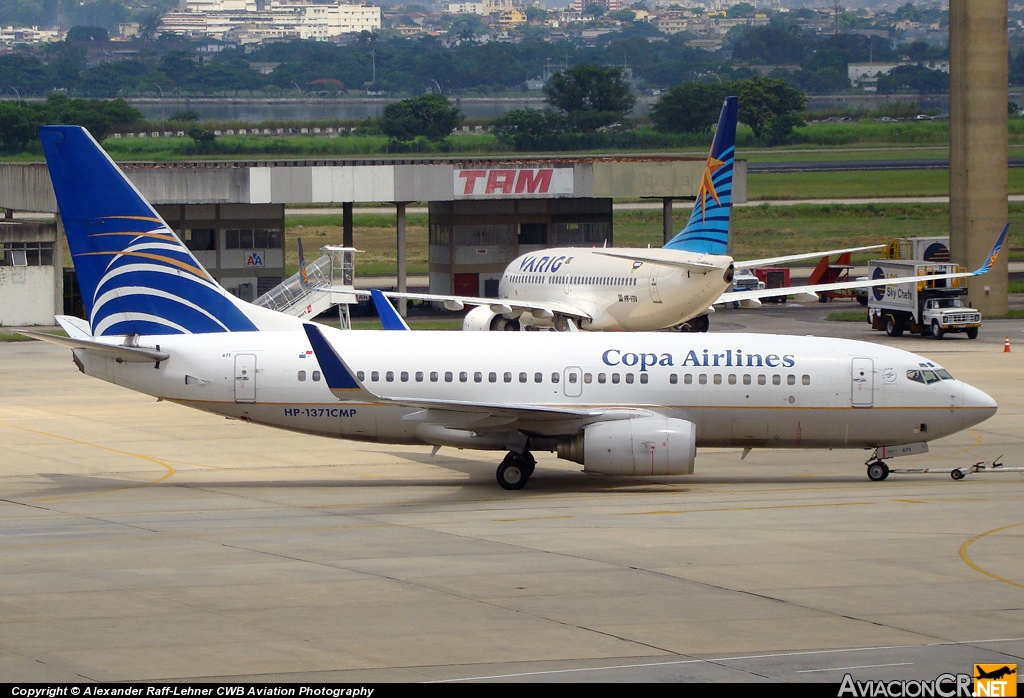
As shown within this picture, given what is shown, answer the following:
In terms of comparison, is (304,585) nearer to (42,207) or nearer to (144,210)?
(144,210)

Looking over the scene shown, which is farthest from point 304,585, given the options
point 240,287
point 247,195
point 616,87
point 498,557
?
point 616,87

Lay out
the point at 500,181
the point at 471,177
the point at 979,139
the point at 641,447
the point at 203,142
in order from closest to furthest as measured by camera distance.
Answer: the point at 641,447, the point at 979,139, the point at 471,177, the point at 500,181, the point at 203,142

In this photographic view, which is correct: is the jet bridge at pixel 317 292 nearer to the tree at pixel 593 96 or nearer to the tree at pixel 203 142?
the tree at pixel 203 142

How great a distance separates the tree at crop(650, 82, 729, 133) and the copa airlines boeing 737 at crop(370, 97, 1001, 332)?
414ft

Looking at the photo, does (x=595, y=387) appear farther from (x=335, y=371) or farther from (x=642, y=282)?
(x=642, y=282)

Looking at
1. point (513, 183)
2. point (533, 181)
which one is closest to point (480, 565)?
point (513, 183)

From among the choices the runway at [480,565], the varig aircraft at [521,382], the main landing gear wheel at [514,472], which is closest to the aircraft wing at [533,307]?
the runway at [480,565]

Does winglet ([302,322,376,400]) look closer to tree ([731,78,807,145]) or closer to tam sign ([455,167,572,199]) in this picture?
tam sign ([455,167,572,199])

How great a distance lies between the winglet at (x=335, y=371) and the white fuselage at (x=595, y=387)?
2.74 meters

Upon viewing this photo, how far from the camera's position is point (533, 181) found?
3137 inches

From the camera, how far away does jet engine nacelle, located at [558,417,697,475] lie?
31.9 meters

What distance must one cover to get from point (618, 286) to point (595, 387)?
29.9 metres

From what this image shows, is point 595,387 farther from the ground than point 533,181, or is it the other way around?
point 533,181

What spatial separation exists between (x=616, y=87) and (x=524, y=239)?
115 metres
